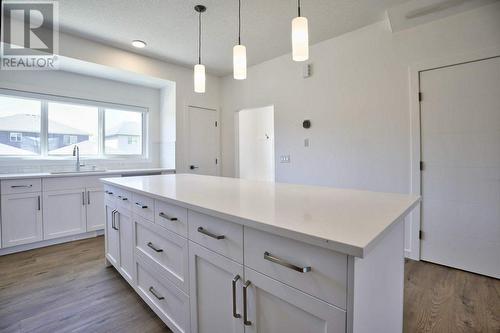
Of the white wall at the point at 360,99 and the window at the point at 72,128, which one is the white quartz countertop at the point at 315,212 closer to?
the white wall at the point at 360,99

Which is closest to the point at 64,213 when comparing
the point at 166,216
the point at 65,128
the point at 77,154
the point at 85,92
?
the point at 77,154

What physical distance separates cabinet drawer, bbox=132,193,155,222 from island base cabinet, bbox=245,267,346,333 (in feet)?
2.85

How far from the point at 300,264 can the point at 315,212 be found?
0.84 feet

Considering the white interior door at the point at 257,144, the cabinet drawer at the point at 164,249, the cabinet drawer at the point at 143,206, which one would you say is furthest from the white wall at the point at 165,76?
the cabinet drawer at the point at 164,249

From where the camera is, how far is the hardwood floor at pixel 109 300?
5.20 feet

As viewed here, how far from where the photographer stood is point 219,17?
2.65m

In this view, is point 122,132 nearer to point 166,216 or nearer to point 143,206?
point 143,206

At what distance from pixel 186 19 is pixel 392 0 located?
2084 mm

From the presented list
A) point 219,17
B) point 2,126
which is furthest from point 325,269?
point 2,126

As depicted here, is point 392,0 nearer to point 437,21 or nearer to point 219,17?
point 437,21

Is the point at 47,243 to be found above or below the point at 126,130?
below

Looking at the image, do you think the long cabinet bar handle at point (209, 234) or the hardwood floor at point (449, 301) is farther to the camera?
the hardwood floor at point (449, 301)

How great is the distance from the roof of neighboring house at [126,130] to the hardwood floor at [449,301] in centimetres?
435

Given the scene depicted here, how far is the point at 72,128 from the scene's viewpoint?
3.65 m
